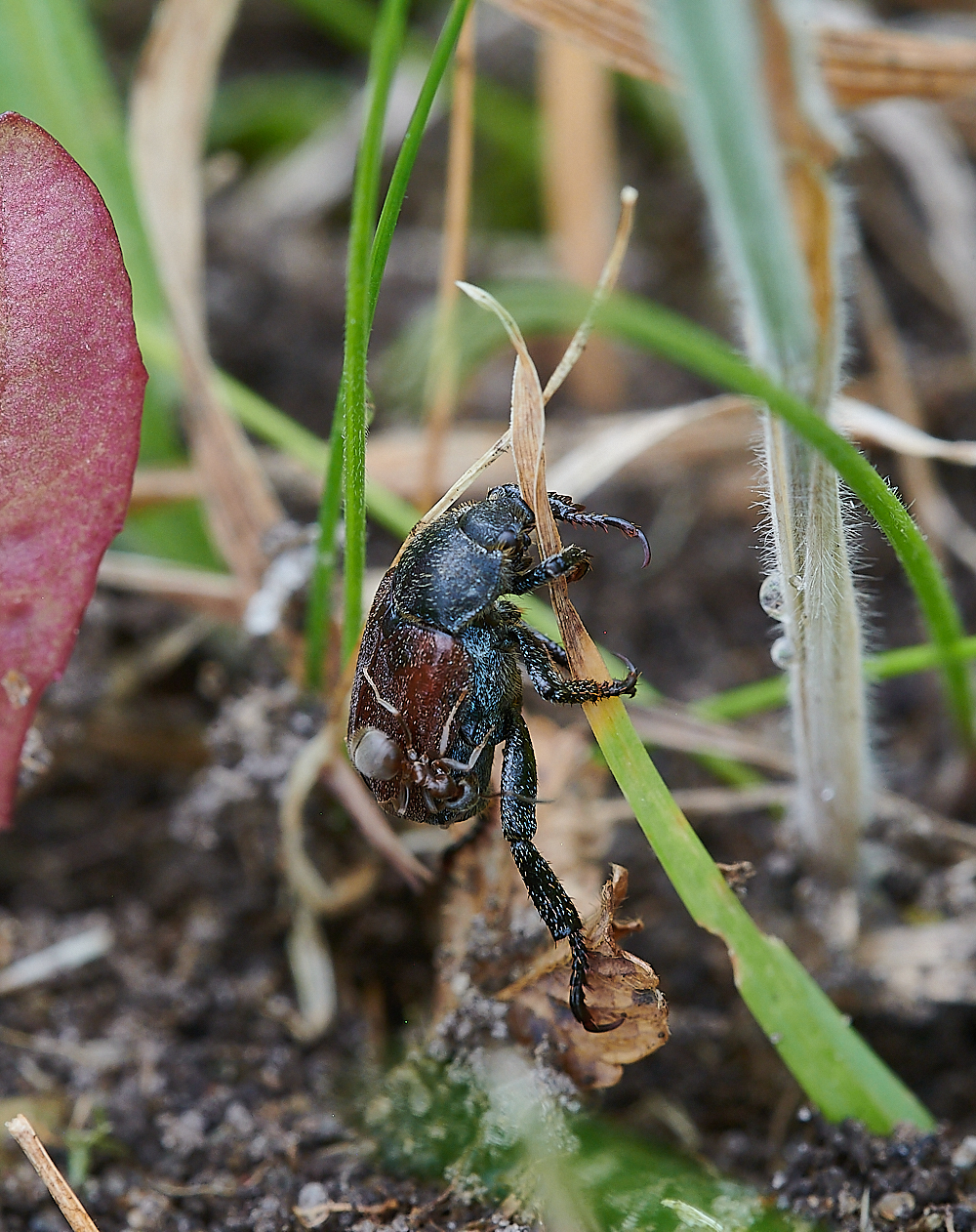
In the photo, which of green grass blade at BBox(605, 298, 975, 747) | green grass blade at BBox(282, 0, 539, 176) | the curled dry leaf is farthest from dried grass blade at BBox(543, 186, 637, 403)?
green grass blade at BBox(282, 0, 539, 176)

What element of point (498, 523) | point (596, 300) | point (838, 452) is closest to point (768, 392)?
point (838, 452)

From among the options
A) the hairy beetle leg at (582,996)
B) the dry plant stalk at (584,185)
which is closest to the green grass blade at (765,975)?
the hairy beetle leg at (582,996)

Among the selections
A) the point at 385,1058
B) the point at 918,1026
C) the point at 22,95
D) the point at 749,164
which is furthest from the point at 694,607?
the point at 22,95

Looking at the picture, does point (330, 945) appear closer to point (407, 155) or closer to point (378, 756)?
point (378, 756)

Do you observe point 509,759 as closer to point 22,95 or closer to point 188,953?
point 188,953

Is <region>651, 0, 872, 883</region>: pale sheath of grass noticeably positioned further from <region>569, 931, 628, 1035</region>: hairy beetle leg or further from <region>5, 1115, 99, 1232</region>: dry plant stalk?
<region>5, 1115, 99, 1232</region>: dry plant stalk

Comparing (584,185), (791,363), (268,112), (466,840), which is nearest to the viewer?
(791,363)
